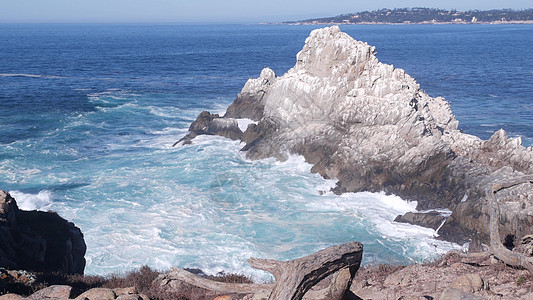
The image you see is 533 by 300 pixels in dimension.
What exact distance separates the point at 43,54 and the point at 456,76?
7605cm

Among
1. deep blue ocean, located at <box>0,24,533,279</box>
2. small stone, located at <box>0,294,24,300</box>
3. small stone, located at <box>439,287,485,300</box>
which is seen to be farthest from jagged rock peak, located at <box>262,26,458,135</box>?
small stone, located at <box>0,294,24,300</box>

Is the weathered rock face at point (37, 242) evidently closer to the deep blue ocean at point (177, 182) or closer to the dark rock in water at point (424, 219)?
the deep blue ocean at point (177, 182)

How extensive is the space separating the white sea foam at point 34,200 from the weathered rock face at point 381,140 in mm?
12156

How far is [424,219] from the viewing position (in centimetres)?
2030

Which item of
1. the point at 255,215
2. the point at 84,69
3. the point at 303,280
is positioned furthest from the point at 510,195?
the point at 84,69

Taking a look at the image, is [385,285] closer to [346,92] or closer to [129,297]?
[129,297]

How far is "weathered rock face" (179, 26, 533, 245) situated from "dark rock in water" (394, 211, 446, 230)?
48cm

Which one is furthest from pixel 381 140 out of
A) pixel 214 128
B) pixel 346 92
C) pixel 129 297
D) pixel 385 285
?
pixel 129 297

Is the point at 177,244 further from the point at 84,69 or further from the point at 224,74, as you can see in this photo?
the point at 84,69

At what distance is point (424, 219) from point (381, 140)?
557 cm

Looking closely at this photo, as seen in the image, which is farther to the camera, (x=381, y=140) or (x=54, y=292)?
(x=381, y=140)

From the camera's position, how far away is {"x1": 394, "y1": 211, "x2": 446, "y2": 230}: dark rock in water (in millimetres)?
20016

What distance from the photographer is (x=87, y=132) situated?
36188 mm

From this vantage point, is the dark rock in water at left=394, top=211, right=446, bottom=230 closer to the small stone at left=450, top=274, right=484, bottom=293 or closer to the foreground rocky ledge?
the foreground rocky ledge
